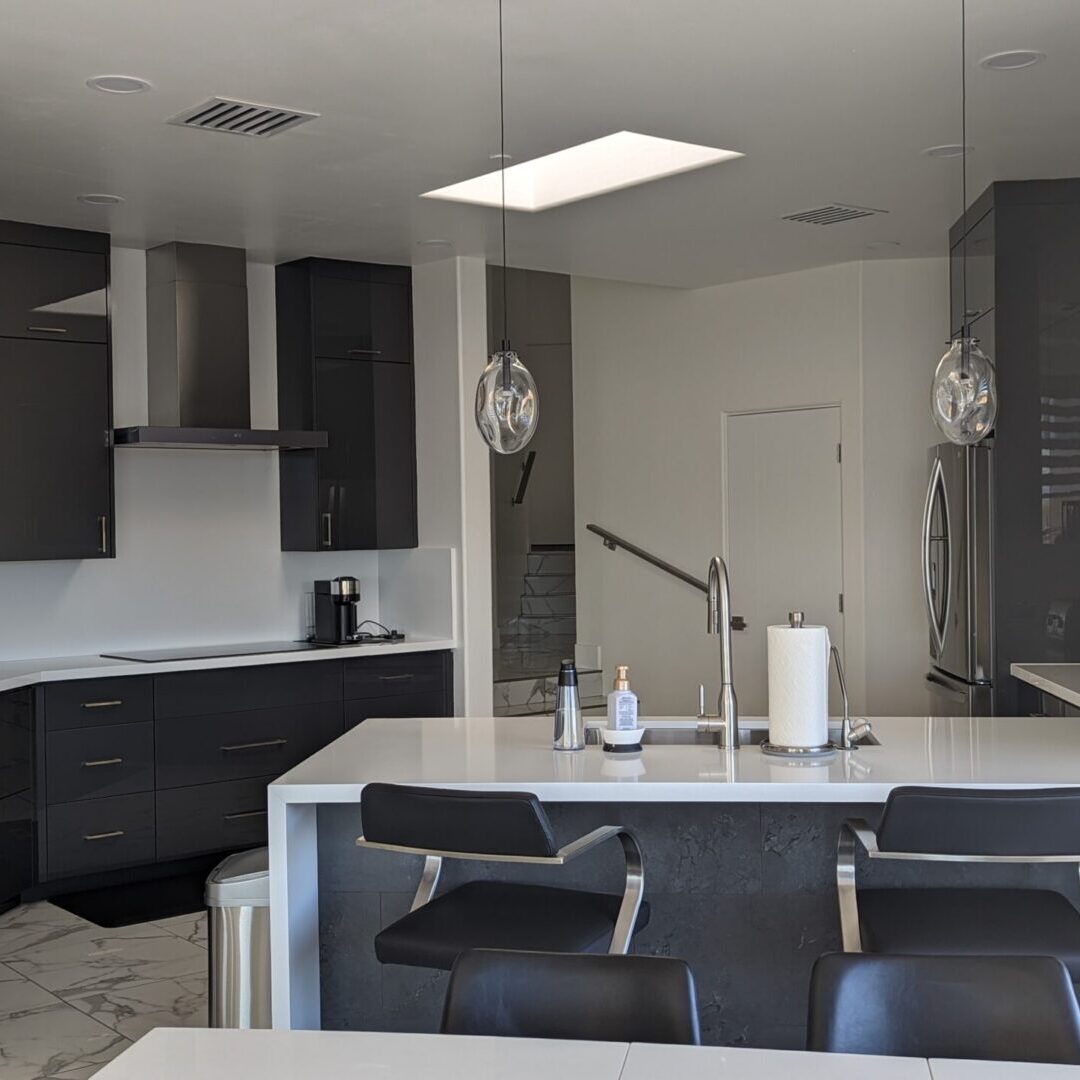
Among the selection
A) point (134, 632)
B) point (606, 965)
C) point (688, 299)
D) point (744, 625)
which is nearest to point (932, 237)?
point (688, 299)

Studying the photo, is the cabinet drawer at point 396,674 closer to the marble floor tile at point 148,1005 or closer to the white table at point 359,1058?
the marble floor tile at point 148,1005

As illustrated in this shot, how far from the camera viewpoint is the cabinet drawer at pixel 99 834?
5.21 m

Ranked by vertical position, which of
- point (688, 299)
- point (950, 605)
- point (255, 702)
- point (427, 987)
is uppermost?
point (688, 299)

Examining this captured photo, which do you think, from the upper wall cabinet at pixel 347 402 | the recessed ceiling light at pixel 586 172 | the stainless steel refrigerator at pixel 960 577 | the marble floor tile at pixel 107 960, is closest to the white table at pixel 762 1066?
the marble floor tile at pixel 107 960

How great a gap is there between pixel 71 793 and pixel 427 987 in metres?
2.52

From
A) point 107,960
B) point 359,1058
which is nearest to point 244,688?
point 107,960

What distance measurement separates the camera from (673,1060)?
1.70 m

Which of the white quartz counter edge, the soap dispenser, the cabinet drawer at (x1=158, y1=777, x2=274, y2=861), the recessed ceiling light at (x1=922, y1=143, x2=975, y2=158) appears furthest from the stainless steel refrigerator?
the cabinet drawer at (x1=158, y1=777, x2=274, y2=861)

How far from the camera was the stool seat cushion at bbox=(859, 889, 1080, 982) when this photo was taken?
2.59 m

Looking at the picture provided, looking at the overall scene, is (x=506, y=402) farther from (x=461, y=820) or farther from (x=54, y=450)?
(x=54, y=450)

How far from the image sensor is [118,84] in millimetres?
3775

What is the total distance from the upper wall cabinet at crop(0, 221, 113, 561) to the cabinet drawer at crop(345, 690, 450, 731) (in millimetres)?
1255

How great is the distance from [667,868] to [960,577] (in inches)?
107

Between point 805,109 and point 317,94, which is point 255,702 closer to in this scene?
point 317,94
